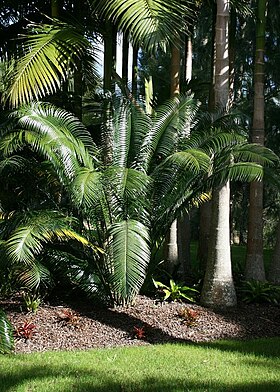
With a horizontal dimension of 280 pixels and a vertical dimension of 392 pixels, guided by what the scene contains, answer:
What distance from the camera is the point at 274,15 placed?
44.2 feet

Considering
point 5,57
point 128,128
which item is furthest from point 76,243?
point 5,57

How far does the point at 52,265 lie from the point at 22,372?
→ 8.90ft

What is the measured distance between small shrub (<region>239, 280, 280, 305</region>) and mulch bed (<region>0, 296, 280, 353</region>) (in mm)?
323

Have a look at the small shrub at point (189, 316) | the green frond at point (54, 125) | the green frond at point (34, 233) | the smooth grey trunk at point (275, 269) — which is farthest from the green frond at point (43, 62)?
the smooth grey trunk at point (275, 269)

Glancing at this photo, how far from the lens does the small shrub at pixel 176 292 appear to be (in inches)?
301

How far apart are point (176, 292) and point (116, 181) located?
202 centimetres

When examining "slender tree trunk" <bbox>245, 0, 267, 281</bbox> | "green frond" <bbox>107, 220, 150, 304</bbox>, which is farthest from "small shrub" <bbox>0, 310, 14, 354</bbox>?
"slender tree trunk" <bbox>245, 0, 267, 281</bbox>

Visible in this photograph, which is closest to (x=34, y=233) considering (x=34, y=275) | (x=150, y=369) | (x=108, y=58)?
(x=34, y=275)

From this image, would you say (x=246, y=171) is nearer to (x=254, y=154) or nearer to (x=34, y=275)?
(x=254, y=154)

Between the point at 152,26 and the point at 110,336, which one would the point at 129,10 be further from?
the point at 110,336

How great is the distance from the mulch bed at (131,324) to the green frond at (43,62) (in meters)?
3.07

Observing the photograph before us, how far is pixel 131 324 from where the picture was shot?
21.9 feet

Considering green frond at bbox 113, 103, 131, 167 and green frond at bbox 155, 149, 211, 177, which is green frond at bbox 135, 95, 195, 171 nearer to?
green frond at bbox 113, 103, 131, 167

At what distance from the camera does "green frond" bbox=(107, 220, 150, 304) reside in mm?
6273
